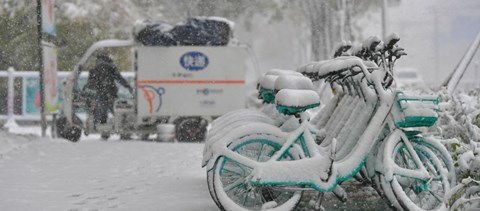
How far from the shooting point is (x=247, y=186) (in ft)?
17.5

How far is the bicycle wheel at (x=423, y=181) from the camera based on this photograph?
17.4 feet

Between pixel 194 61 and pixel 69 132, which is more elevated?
pixel 194 61

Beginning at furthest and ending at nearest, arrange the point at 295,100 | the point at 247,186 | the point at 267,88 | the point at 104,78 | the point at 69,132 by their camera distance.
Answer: the point at 104,78
the point at 69,132
the point at 267,88
the point at 247,186
the point at 295,100

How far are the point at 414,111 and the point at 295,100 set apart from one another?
0.86 metres

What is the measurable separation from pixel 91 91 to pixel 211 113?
237cm

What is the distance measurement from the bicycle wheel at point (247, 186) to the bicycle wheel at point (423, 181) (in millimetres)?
752

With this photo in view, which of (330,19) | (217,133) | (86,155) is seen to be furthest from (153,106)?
(330,19)

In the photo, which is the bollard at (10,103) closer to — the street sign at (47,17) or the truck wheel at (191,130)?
the street sign at (47,17)

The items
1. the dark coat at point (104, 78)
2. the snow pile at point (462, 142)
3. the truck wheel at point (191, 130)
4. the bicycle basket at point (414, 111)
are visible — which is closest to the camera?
the snow pile at point (462, 142)

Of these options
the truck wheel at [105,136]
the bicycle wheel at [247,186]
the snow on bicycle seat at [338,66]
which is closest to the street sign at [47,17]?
the truck wheel at [105,136]

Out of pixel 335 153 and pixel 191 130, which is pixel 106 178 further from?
pixel 191 130

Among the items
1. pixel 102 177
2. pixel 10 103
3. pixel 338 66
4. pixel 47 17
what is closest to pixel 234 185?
pixel 338 66

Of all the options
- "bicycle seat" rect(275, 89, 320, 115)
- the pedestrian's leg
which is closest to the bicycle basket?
"bicycle seat" rect(275, 89, 320, 115)

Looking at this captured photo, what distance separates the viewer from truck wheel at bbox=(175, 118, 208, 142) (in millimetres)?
13993
